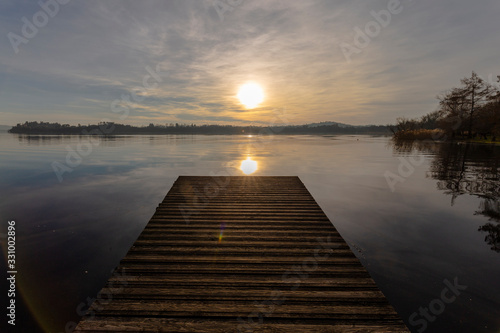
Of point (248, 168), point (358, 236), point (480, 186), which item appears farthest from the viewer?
point (248, 168)

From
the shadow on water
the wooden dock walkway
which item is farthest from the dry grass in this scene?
the wooden dock walkway

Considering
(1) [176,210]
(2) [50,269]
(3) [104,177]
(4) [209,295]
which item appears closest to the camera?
(4) [209,295]

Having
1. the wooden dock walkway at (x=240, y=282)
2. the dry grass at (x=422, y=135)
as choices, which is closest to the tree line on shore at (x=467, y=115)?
the dry grass at (x=422, y=135)

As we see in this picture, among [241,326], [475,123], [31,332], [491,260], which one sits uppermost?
[475,123]

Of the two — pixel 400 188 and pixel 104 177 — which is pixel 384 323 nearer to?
pixel 400 188

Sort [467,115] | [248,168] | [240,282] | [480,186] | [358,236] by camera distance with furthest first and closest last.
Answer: [467,115] < [248,168] < [480,186] < [358,236] < [240,282]

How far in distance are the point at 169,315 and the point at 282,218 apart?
5495mm

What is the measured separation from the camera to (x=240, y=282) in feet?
17.8

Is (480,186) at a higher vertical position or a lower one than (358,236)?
higher

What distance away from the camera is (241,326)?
14.2 feet

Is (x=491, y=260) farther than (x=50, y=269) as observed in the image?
Yes

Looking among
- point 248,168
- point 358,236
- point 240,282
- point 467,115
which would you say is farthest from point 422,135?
point 240,282

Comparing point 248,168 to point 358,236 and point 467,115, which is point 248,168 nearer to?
point 358,236

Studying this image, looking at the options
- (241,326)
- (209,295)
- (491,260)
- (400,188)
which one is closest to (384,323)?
(241,326)
